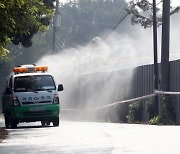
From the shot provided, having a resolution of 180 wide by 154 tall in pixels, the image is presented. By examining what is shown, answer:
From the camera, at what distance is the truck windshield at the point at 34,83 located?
30.6m

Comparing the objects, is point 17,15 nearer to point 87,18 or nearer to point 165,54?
point 165,54

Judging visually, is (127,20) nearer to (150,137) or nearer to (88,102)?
(88,102)

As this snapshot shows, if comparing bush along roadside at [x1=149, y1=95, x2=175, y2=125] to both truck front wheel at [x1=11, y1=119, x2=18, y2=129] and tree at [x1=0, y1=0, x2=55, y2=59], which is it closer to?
truck front wheel at [x1=11, y1=119, x2=18, y2=129]

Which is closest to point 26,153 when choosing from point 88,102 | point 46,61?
point 88,102

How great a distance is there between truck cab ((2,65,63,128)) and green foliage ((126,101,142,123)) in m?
12.1

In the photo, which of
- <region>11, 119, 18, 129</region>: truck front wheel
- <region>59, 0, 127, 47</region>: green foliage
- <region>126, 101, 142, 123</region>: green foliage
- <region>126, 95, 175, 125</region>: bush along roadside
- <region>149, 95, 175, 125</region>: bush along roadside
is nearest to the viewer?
<region>11, 119, 18, 129</region>: truck front wheel

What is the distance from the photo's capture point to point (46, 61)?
61.4 metres

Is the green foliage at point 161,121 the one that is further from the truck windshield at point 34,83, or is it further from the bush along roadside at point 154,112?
the truck windshield at point 34,83

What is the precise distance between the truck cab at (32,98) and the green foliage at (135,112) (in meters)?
12.1

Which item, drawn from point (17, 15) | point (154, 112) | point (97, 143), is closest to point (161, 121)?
point (154, 112)

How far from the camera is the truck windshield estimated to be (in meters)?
30.6

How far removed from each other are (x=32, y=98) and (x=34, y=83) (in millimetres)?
660

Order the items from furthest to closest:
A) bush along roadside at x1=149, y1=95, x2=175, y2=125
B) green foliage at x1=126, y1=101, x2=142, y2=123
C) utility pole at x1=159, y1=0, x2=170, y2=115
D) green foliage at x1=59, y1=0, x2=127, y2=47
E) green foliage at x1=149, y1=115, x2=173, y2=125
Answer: green foliage at x1=59, y1=0, x2=127, y2=47
green foliage at x1=126, y1=101, x2=142, y2=123
utility pole at x1=159, y1=0, x2=170, y2=115
bush along roadside at x1=149, y1=95, x2=175, y2=125
green foliage at x1=149, y1=115, x2=173, y2=125

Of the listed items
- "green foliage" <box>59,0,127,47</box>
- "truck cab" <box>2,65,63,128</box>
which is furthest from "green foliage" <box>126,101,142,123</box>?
"green foliage" <box>59,0,127,47</box>
